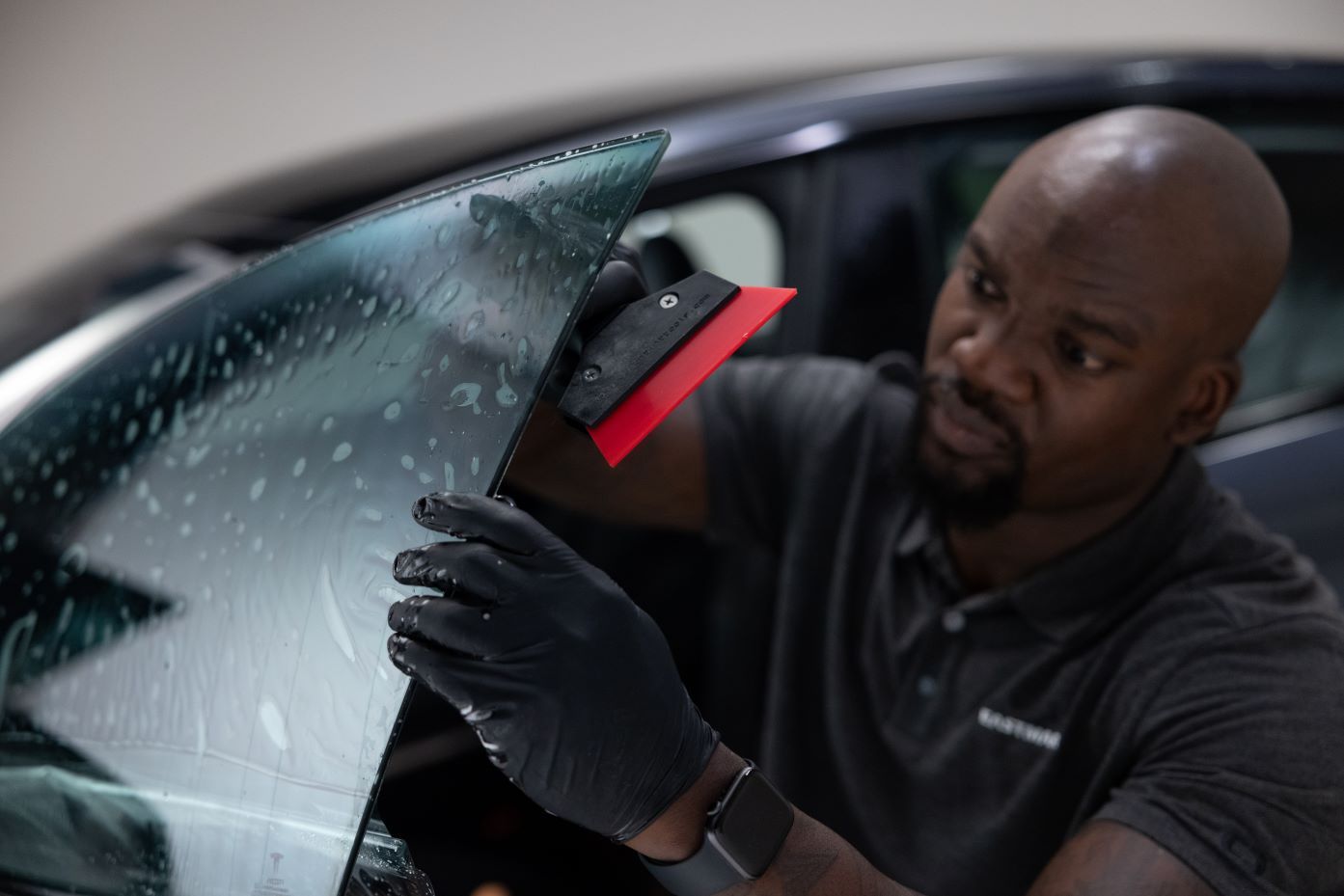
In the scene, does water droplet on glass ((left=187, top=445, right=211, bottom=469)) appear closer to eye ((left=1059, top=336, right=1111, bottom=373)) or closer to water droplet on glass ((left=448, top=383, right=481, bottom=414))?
water droplet on glass ((left=448, top=383, right=481, bottom=414))

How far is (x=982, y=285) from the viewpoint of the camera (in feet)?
3.63

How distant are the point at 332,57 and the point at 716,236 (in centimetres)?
254

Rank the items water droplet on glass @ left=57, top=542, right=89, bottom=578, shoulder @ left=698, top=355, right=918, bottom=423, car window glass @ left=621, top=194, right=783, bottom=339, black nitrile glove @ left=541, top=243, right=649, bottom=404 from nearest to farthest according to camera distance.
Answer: black nitrile glove @ left=541, top=243, right=649, bottom=404 < water droplet on glass @ left=57, top=542, right=89, bottom=578 < shoulder @ left=698, top=355, right=918, bottom=423 < car window glass @ left=621, top=194, right=783, bottom=339

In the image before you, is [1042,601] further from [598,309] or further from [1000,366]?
[598,309]

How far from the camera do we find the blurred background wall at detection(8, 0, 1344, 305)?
327 centimetres

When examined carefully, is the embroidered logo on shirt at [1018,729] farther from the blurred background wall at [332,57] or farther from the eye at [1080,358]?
the blurred background wall at [332,57]

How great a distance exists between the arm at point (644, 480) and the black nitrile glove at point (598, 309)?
0.68 ft

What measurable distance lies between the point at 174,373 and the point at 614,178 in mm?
393

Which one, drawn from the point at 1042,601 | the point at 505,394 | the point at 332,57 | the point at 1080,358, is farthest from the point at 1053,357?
the point at 332,57

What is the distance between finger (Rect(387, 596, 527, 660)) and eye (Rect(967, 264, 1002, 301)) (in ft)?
2.07

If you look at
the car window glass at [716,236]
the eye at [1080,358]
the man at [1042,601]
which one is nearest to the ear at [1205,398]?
the man at [1042,601]

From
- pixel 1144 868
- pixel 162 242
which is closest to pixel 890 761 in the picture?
pixel 1144 868

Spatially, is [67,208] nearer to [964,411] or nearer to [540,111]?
[540,111]

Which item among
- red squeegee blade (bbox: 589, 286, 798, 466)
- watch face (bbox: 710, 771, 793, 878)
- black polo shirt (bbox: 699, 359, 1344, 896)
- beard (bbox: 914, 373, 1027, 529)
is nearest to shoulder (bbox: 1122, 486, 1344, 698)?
black polo shirt (bbox: 699, 359, 1344, 896)
